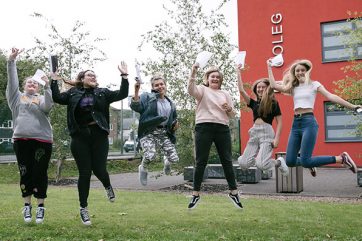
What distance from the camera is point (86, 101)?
6.09 metres

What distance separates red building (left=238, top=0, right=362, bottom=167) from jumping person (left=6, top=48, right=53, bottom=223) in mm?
15762

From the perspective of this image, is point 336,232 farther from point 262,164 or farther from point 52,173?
point 52,173

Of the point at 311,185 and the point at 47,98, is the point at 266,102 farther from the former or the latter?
the point at 311,185

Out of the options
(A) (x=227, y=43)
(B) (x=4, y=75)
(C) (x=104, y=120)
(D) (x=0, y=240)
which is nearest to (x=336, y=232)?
(C) (x=104, y=120)

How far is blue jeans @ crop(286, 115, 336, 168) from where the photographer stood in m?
6.55

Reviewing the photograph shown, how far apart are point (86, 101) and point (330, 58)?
18176mm

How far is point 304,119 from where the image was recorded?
663 centimetres

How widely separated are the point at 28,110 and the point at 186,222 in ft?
10.5

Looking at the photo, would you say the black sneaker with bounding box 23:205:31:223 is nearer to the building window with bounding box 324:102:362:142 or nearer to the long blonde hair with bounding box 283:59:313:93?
the long blonde hair with bounding box 283:59:313:93

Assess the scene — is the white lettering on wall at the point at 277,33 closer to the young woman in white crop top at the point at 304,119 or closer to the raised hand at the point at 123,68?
the young woman in white crop top at the point at 304,119

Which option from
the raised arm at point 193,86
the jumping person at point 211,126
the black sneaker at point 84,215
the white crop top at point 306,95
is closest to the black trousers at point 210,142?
the jumping person at point 211,126

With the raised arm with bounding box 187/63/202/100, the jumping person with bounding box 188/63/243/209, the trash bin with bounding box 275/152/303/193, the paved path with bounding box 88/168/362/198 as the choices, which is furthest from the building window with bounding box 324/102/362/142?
the raised arm with bounding box 187/63/202/100

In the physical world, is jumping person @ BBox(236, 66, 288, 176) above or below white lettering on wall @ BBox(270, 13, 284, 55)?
below

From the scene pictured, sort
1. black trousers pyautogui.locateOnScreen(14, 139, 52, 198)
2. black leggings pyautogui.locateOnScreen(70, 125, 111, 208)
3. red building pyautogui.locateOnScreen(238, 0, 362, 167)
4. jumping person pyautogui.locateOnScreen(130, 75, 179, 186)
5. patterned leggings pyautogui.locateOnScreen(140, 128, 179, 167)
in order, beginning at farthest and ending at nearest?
1. red building pyautogui.locateOnScreen(238, 0, 362, 167)
2. patterned leggings pyautogui.locateOnScreen(140, 128, 179, 167)
3. jumping person pyautogui.locateOnScreen(130, 75, 179, 186)
4. black trousers pyautogui.locateOnScreen(14, 139, 52, 198)
5. black leggings pyautogui.locateOnScreen(70, 125, 111, 208)
